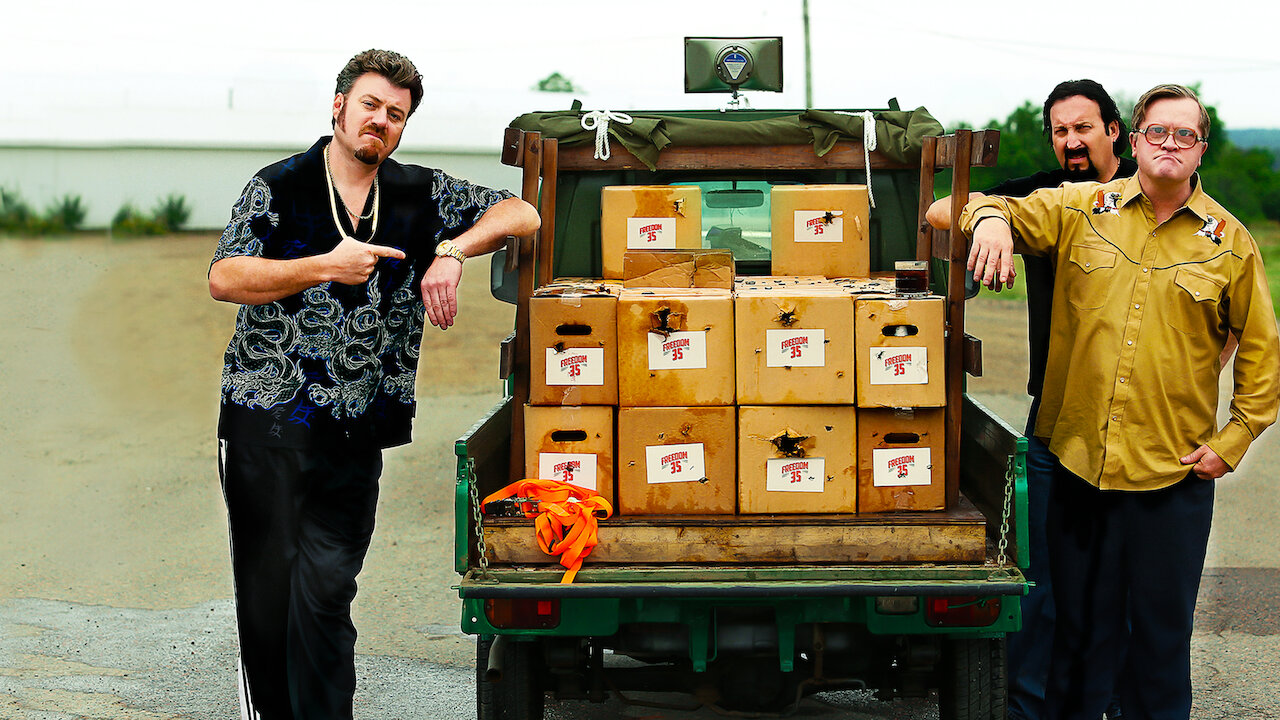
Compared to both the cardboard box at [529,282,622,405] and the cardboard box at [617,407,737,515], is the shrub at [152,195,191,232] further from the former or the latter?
the cardboard box at [617,407,737,515]


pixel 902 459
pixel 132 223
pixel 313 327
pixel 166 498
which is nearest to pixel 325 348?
pixel 313 327

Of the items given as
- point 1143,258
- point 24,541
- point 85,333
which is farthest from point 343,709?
point 85,333

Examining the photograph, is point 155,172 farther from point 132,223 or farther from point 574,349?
point 574,349

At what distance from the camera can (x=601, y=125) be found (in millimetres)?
5320

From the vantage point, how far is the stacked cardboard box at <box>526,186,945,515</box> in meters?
4.08

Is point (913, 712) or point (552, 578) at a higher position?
point (552, 578)

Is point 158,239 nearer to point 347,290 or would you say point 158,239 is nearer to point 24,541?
point 24,541

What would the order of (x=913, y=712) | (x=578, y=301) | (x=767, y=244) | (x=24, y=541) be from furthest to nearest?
1. (x=24, y=541)
2. (x=767, y=244)
3. (x=913, y=712)
4. (x=578, y=301)

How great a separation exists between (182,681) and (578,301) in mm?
2659

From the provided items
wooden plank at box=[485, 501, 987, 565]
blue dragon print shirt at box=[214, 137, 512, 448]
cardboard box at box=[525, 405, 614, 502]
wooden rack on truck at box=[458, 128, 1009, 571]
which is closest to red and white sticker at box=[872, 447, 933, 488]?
wooden rack on truck at box=[458, 128, 1009, 571]

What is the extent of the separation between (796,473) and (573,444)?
73 centimetres

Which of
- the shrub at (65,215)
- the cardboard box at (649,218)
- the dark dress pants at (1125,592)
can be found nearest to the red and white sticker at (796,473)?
the dark dress pants at (1125,592)

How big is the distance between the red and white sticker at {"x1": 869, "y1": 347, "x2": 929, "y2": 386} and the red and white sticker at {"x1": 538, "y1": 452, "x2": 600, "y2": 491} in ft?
3.17

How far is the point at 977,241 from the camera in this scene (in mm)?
3812
